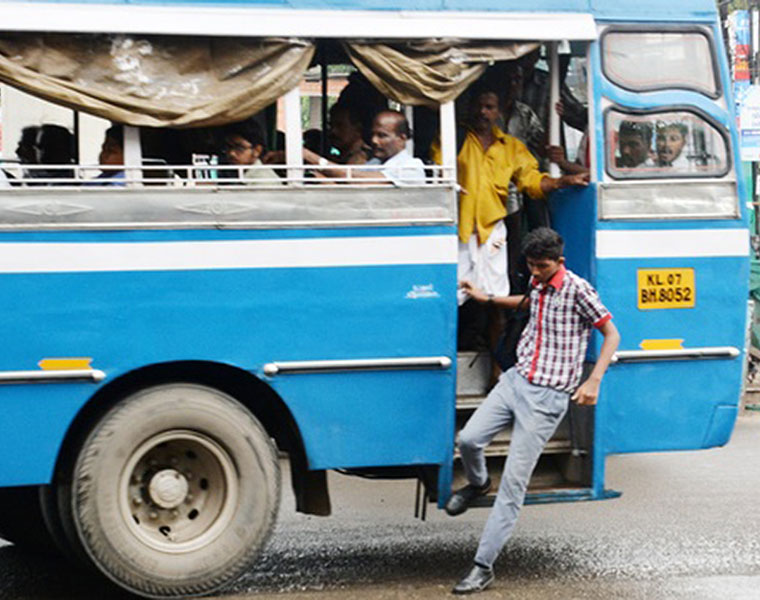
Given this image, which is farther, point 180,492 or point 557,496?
point 557,496

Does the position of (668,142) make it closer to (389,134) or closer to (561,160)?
(561,160)

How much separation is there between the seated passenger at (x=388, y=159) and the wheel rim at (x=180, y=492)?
141 centimetres

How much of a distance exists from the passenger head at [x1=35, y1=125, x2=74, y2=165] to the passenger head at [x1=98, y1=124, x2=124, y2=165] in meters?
0.25

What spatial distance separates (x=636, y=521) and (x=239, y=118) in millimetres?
3738

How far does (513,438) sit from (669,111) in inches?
72.5

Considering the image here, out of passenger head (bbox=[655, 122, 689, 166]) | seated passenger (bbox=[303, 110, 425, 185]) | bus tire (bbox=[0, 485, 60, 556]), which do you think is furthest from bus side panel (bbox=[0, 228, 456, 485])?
bus tire (bbox=[0, 485, 60, 556])

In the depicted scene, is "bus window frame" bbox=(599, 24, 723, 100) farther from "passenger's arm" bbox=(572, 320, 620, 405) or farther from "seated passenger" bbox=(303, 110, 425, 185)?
"passenger's arm" bbox=(572, 320, 620, 405)

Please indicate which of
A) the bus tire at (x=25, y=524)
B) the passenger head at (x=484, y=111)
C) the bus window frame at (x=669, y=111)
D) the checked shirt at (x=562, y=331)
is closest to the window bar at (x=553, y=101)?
the passenger head at (x=484, y=111)

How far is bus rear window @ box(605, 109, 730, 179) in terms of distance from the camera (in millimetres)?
7184

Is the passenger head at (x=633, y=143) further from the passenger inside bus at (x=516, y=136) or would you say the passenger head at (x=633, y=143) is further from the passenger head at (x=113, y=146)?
the passenger head at (x=113, y=146)

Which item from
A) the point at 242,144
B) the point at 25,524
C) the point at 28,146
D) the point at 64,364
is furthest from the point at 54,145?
the point at 25,524

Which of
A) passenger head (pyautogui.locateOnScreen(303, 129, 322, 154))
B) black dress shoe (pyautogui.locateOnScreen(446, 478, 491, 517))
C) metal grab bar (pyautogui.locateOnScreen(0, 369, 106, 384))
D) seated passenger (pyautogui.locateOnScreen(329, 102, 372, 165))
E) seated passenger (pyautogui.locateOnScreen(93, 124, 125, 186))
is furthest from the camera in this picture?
passenger head (pyautogui.locateOnScreen(303, 129, 322, 154))

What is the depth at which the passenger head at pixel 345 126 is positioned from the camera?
7.48 meters

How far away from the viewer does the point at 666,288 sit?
7.17 metres
